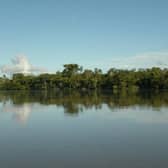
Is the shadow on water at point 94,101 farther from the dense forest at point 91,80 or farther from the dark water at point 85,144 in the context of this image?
the dense forest at point 91,80

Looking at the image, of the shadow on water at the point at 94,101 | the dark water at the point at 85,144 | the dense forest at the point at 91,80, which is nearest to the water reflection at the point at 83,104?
the shadow on water at the point at 94,101

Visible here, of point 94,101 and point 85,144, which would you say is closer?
point 85,144

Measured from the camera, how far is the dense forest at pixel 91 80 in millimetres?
68312

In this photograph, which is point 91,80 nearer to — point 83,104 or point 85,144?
point 83,104

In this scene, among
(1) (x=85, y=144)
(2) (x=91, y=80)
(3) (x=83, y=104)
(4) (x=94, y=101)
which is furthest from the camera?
(2) (x=91, y=80)

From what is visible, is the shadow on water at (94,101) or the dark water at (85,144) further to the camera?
the shadow on water at (94,101)

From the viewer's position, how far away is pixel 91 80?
76312 millimetres

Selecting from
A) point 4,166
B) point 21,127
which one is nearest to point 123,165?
point 4,166

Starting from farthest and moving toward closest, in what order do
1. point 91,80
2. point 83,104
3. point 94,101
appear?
1. point 91,80
2. point 94,101
3. point 83,104

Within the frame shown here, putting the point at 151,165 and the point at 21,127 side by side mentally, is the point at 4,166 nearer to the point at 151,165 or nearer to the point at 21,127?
the point at 151,165

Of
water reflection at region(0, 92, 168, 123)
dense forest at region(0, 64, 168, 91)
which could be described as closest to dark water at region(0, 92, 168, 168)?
water reflection at region(0, 92, 168, 123)

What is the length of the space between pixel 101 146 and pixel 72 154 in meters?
1.35

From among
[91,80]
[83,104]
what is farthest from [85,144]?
[91,80]

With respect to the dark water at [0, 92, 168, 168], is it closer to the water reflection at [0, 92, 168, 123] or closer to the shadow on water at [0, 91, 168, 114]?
the water reflection at [0, 92, 168, 123]
